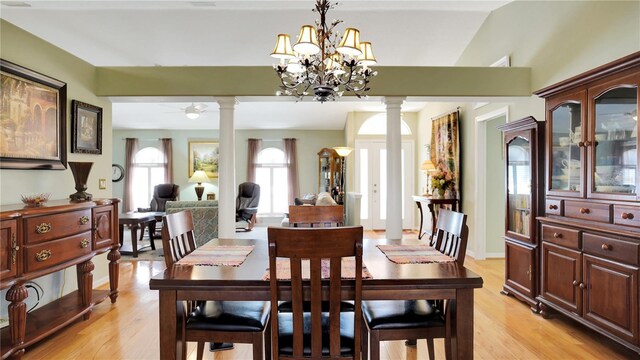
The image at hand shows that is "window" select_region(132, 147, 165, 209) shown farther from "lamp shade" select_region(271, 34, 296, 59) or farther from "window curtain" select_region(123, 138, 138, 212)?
"lamp shade" select_region(271, 34, 296, 59)

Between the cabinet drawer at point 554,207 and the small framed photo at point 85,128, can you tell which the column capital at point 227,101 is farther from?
the cabinet drawer at point 554,207

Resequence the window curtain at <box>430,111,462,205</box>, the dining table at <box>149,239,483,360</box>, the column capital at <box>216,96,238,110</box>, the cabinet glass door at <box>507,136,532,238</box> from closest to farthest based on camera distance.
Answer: the dining table at <box>149,239,483,360</box> < the cabinet glass door at <box>507,136,532,238</box> < the column capital at <box>216,96,238,110</box> < the window curtain at <box>430,111,462,205</box>

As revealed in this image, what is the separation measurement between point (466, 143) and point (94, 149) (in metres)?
4.94

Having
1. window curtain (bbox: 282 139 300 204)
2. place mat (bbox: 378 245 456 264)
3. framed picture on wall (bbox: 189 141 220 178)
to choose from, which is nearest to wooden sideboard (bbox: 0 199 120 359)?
place mat (bbox: 378 245 456 264)

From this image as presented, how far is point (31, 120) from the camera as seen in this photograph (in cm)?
280

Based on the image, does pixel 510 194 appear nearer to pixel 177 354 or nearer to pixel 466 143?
pixel 466 143

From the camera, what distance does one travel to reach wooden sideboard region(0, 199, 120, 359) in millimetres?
2105

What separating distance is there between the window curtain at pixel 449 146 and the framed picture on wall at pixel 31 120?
199 inches

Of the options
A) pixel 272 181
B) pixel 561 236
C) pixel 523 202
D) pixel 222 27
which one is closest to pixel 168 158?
pixel 272 181

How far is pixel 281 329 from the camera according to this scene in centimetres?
164

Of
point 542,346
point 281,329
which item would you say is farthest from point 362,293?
point 542,346

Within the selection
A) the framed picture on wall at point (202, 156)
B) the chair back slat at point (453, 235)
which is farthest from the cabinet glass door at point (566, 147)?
the framed picture on wall at point (202, 156)

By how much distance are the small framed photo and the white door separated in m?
4.92

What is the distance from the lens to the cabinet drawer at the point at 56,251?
7.32ft
